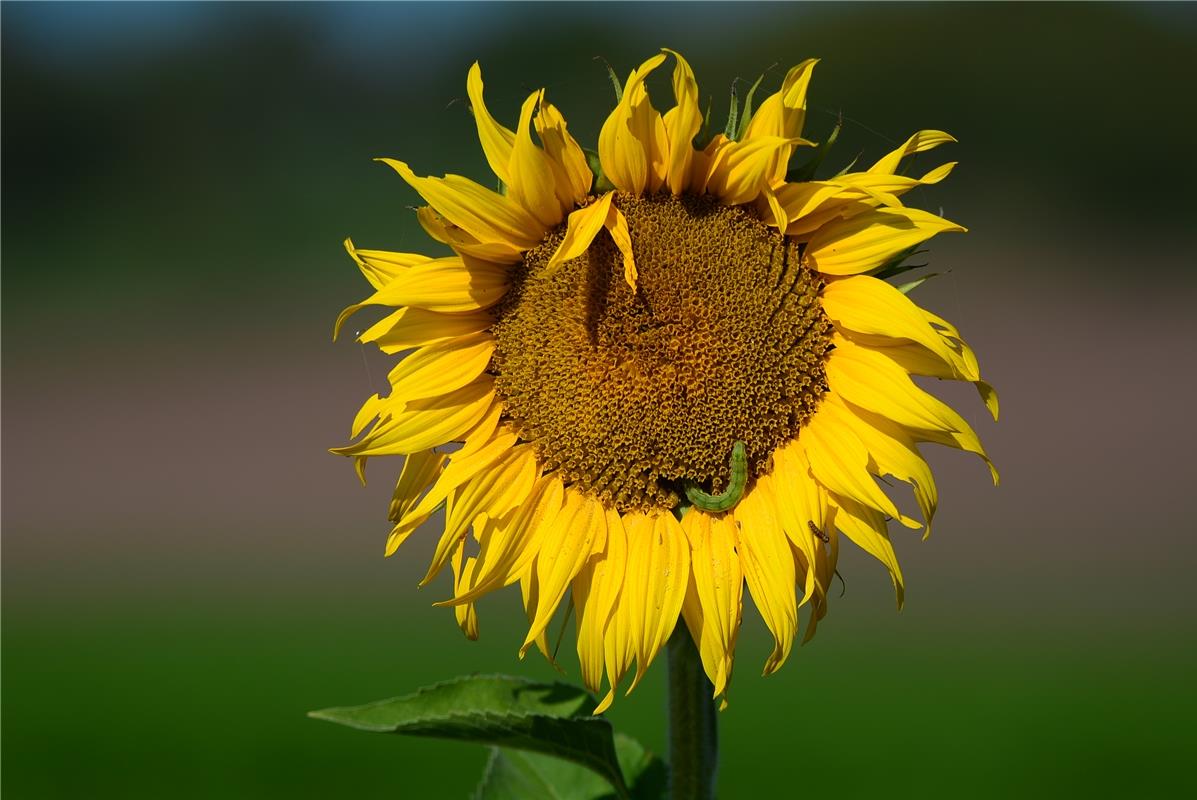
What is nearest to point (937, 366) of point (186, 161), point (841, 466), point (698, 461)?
point (841, 466)

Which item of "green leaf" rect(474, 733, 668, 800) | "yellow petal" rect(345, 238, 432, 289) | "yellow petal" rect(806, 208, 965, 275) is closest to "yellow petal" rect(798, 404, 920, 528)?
"yellow petal" rect(806, 208, 965, 275)

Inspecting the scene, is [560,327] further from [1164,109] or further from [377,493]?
[1164,109]

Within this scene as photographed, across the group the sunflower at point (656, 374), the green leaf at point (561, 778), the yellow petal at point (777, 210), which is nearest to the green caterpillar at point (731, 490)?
the sunflower at point (656, 374)

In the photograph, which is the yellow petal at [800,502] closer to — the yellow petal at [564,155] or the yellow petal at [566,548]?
the yellow petal at [566,548]

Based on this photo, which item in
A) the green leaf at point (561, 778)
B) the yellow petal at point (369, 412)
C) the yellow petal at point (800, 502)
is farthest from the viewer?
the green leaf at point (561, 778)

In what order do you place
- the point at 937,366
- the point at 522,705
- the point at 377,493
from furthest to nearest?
the point at 377,493 → the point at 522,705 → the point at 937,366

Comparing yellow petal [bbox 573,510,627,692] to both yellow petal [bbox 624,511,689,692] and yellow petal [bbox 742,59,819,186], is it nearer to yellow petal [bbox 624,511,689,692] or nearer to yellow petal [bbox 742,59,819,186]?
yellow petal [bbox 624,511,689,692]
